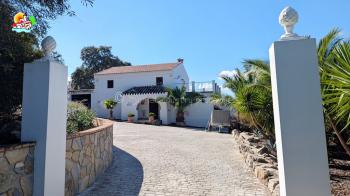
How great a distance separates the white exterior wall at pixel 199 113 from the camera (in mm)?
26562

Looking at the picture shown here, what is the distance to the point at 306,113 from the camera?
3.47 metres

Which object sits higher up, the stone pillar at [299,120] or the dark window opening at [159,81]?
the dark window opening at [159,81]

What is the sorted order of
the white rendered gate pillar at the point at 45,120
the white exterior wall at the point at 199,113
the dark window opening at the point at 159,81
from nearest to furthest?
the white rendered gate pillar at the point at 45,120 → the white exterior wall at the point at 199,113 → the dark window opening at the point at 159,81

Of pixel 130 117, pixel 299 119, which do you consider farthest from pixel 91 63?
pixel 299 119

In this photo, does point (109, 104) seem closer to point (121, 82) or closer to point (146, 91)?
Result: point (121, 82)

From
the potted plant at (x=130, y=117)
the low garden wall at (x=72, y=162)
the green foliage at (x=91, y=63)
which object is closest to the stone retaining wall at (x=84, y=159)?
the low garden wall at (x=72, y=162)

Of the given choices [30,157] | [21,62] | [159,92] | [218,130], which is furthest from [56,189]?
[159,92]

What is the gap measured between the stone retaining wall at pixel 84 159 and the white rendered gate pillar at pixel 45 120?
63 cm

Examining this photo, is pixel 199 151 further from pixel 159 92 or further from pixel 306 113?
pixel 159 92

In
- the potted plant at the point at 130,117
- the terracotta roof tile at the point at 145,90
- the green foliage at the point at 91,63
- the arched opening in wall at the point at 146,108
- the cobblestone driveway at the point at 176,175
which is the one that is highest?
the green foliage at the point at 91,63

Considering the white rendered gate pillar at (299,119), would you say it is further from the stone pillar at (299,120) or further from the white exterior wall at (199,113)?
the white exterior wall at (199,113)

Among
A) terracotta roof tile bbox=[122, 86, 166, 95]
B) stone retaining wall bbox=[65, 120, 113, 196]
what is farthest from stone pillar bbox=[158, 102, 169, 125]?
stone retaining wall bbox=[65, 120, 113, 196]

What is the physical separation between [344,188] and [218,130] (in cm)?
1572

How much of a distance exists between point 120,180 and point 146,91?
2305 cm
